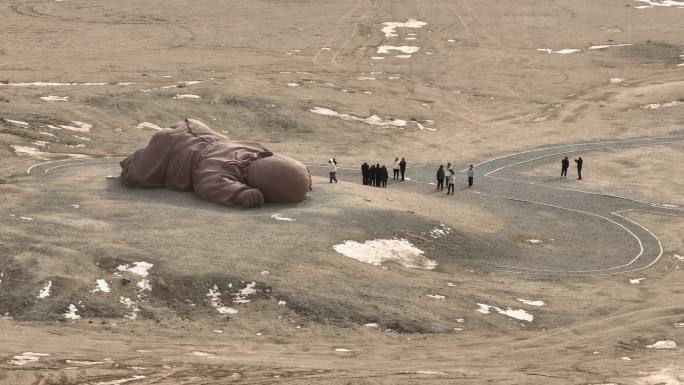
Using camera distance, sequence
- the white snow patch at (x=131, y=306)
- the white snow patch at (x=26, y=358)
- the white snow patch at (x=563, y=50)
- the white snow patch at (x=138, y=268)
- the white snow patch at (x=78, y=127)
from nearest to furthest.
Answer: the white snow patch at (x=26, y=358) → the white snow patch at (x=131, y=306) → the white snow patch at (x=138, y=268) → the white snow patch at (x=78, y=127) → the white snow patch at (x=563, y=50)

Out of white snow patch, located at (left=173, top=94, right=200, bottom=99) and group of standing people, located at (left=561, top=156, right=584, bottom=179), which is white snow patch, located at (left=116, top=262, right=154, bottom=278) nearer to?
group of standing people, located at (left=561, top=156, right=584, bottom=179)

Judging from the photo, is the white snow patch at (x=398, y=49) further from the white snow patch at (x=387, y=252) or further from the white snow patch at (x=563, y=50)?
the white snow patch at (x=387, y=252)

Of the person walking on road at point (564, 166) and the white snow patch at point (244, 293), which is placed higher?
the white snow patch at point (244, 293)

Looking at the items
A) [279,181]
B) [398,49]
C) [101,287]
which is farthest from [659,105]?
[101,287]

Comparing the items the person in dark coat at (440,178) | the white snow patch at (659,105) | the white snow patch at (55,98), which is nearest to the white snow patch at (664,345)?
the person in dark coat at (440,178)

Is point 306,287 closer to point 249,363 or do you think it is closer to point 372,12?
point 249,363

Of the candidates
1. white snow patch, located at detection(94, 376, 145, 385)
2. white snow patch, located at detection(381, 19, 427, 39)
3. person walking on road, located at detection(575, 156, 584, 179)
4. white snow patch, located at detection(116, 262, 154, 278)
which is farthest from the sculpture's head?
white snow patch, located at detection(381, 19, 427, 39)
